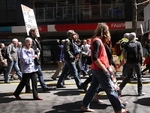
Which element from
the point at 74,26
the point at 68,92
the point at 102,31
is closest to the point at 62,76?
the point at 68,92

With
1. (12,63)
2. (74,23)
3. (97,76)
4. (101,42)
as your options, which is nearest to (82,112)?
(97,76)

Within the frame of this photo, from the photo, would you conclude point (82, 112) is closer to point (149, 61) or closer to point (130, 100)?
point (130, 100)

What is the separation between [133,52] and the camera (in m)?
8.47

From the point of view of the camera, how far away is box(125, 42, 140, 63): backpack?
8458 millimetres

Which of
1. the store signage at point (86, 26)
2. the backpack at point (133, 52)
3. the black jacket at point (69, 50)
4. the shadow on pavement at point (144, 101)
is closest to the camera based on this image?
the shadow on pavement at point (144, 101)

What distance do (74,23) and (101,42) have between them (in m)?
20.1

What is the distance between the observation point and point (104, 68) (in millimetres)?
6164

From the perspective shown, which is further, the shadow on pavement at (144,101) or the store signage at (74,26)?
the store signage at (74,26)

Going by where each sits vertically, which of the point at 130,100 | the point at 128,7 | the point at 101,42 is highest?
the point at 128,7

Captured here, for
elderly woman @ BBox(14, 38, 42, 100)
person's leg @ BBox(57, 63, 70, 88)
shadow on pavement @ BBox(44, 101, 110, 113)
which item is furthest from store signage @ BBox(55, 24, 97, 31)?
shadow on pavement @ BBox(44, 101, 110, 113)

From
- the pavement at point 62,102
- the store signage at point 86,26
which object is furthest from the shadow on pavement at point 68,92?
the store signage at point 86,26

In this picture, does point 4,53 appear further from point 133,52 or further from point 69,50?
point 133,52

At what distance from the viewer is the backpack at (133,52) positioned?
846 cm

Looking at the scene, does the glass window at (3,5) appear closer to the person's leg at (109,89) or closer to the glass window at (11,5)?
the glass window at (11,5)
